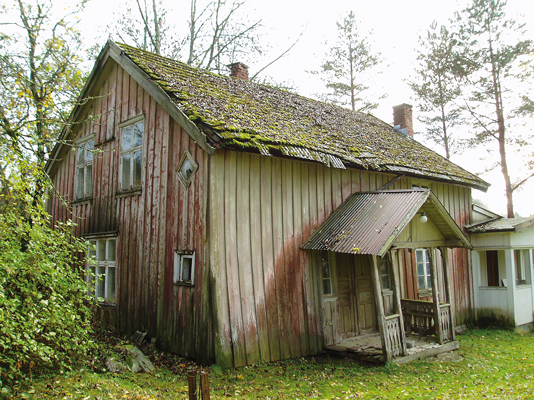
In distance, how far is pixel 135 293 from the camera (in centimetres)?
972

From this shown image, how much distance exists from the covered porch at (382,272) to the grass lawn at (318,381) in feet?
1.96

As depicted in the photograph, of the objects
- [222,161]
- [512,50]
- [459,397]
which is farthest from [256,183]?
[512,50]

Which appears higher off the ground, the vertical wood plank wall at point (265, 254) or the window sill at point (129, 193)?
the window sill at point (129, 193)

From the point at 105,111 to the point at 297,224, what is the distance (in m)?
6.23

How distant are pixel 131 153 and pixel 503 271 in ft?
38.8

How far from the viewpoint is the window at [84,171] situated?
12031 mm

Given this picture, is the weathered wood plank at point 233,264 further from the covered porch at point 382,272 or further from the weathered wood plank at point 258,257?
the covered porch at point 382,272

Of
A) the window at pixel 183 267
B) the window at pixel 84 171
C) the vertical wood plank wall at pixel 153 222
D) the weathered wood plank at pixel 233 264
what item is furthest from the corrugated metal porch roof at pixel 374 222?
the window at pixel 84 171

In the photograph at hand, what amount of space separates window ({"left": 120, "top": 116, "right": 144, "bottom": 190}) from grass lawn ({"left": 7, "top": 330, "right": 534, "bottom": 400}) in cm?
413

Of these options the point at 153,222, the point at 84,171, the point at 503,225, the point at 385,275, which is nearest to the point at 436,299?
the point at 385,275

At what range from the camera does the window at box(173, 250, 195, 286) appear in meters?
8.46

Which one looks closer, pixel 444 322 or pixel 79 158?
pixel 444 322

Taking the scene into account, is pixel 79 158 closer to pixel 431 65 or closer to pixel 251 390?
pixel 251 390

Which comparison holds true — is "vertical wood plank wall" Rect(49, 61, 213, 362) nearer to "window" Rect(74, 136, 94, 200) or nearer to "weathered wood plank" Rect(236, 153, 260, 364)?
"window" Rect(74, 136, 94, 200)
